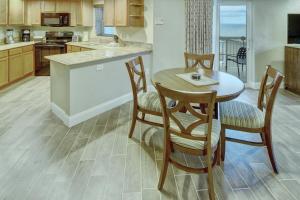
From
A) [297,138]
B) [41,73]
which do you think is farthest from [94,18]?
[297,138]

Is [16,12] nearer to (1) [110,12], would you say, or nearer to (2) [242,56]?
(1) [110,12]

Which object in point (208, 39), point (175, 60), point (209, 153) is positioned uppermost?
point (208, 39)

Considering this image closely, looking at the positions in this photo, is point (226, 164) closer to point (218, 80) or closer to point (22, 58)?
point (218, 80)

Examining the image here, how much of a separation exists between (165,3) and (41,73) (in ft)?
13.6

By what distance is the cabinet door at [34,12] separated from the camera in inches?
292

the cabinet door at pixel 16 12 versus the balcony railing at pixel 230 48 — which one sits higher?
the cabinet door at pixel 16 12

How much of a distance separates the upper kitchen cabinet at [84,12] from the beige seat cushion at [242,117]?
18.6 ft

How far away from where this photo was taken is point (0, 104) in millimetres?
4859

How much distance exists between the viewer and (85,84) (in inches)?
159

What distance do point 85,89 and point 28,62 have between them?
3808mm

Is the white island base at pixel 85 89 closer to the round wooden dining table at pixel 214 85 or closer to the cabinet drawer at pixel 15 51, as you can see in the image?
the round wooden dining table at pixel 214 85

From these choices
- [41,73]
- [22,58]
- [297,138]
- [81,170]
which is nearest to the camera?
[81,170]

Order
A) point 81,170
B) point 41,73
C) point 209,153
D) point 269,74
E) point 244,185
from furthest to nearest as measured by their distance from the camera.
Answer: point 41,73, point 269,74, point 81,170, point 244,185, point 209,153

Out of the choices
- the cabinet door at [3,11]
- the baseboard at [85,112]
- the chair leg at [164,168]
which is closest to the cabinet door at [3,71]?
the cabinet door at [3,11]
